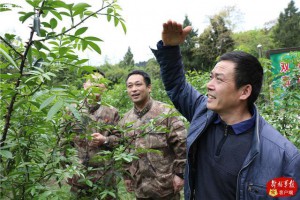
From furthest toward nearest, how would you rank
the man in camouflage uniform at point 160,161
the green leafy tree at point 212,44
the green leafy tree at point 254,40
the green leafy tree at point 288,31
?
the green leafy tree at point 288,31
the green leafy tree at point 254,40
the green leafy tree at point 212,44
the man in camouflage uniform at point 160,161

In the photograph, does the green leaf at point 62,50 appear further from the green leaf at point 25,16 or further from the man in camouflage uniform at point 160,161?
the man in camouflage uniform at point 160,161

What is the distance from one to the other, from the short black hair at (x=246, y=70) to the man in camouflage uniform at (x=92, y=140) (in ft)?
2.38

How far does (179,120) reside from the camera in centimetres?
280

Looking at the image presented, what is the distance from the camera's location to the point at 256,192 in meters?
1.45

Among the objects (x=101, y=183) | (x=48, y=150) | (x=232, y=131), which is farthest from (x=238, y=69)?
(x=48, y=150)

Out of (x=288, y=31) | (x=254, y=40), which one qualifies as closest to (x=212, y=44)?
(x=254, y=40)

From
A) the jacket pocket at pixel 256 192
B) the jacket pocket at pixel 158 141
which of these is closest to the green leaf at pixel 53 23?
the jacket pocket at pixel 256 192

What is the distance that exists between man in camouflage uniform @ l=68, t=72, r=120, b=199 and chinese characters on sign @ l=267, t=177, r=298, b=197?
0.77 m

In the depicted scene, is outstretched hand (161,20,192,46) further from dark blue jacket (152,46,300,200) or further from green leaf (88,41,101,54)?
green leaf (88,41,101,54)

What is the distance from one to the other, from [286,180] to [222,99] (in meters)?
0.50

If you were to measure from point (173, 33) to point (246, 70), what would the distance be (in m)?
0.45

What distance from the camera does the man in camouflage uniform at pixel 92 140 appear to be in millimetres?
1597

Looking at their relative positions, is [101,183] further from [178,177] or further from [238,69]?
[178,177]

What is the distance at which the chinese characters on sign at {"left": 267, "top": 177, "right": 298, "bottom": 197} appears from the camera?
4.66 feet
